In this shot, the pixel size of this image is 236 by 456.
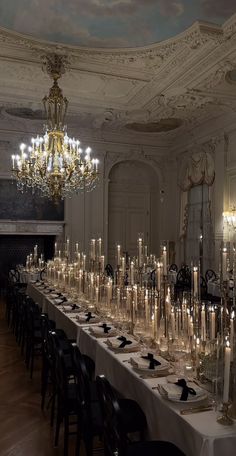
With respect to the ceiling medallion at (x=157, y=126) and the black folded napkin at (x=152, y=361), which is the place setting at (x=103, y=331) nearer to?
the black folded napkin at (x=152, y=361)

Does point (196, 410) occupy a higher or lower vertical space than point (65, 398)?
higher

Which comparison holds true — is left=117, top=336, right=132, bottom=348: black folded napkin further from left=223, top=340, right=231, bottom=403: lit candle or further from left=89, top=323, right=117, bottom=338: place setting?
left=223, top=340, right=231, bottom=403: lit candle

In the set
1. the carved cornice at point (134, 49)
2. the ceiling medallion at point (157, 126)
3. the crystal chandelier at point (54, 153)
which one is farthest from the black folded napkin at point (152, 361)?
the ceiling medallion at point (157, 126)

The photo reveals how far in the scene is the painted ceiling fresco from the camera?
588cm

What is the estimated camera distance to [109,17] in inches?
243

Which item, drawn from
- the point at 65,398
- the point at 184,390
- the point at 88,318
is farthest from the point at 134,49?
the point at 184,390

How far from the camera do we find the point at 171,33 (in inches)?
262

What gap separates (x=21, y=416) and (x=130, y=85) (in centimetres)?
734

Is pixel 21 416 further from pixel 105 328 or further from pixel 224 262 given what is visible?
pixel 224 262

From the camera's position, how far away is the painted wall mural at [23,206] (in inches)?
503

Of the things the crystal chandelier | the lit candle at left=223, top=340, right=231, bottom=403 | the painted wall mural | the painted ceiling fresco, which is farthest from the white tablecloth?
the lit candle at left=223, top=340, right=231, bottom=403

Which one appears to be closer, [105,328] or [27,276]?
[105,328]

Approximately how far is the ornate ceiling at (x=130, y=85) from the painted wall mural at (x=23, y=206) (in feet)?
6.34

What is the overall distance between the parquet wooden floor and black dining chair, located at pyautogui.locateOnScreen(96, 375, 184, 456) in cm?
131
